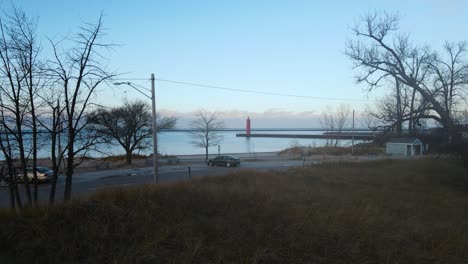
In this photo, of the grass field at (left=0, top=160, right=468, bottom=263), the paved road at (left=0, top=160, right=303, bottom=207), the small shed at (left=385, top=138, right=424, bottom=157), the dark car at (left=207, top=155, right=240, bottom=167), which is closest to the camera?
the grass field at (left=0, top=160, right=468, bottom=263)

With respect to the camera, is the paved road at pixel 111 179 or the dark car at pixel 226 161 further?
the dark car at pixel 226 161

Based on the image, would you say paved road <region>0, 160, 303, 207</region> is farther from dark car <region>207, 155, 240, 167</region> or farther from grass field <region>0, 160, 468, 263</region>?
grass field <region>0, 160, 468, 263</region>

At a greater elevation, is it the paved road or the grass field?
the grass field

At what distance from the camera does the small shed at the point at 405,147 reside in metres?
50.8

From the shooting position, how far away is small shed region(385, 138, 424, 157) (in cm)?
5075

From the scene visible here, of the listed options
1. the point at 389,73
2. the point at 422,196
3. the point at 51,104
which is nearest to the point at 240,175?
the point at 422,196

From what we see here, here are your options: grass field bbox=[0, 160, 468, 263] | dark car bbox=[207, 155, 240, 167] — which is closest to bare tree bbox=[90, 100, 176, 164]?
dark car bbox=[207, 155, 240, 167]

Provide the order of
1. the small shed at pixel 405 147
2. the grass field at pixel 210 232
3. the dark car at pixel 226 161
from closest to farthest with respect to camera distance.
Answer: the grass field at pixel 210 232 → the dark car at pixel 226 161 → the small shed at pixel 405 147

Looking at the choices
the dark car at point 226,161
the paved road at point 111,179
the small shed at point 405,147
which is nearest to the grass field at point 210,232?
the paved road at point 111,179

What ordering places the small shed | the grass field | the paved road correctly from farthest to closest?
the small shed
the paved road
the grass field

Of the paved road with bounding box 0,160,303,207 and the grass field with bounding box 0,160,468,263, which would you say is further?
the paved road with bounding box 0,160,303,207

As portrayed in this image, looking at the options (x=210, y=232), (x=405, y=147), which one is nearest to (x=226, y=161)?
(x=405, y=147)

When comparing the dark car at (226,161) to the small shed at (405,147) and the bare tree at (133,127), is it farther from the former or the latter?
the small shed at (405,147)

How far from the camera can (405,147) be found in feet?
169
